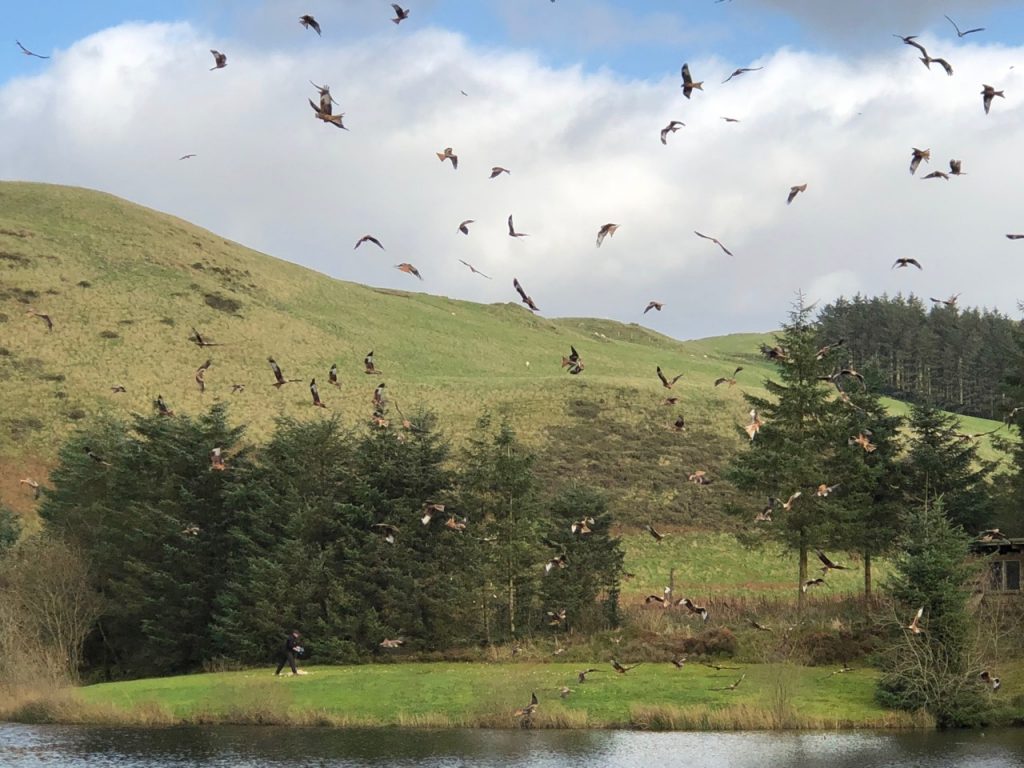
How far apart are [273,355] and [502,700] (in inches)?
4036

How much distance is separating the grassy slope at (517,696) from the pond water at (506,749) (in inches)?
46.9

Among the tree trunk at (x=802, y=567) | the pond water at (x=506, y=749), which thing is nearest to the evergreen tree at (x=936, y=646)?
the pond water at (x=506, y=749)

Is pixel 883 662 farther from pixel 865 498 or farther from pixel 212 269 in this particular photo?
pixel 212 269

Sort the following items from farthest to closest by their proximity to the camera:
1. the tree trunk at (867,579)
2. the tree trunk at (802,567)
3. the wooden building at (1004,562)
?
the tree trunk at (867,579), the tree trunk at (802,567), the wooden building at (1004,562)

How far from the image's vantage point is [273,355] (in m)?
144

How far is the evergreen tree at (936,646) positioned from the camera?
140ft

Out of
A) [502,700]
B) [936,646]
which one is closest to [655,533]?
[502,700]

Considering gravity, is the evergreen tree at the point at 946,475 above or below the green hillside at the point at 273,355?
below

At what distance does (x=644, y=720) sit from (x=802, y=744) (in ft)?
20.8

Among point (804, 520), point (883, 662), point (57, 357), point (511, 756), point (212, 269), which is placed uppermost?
point (212, 269)

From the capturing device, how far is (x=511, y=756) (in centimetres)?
4041

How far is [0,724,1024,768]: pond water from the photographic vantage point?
125ft

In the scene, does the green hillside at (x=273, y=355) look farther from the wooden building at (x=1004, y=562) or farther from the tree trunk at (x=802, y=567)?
the wooden building at (x=1004, y=562)

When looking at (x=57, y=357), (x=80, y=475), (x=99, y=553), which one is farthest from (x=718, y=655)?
(x=57, y=357)
